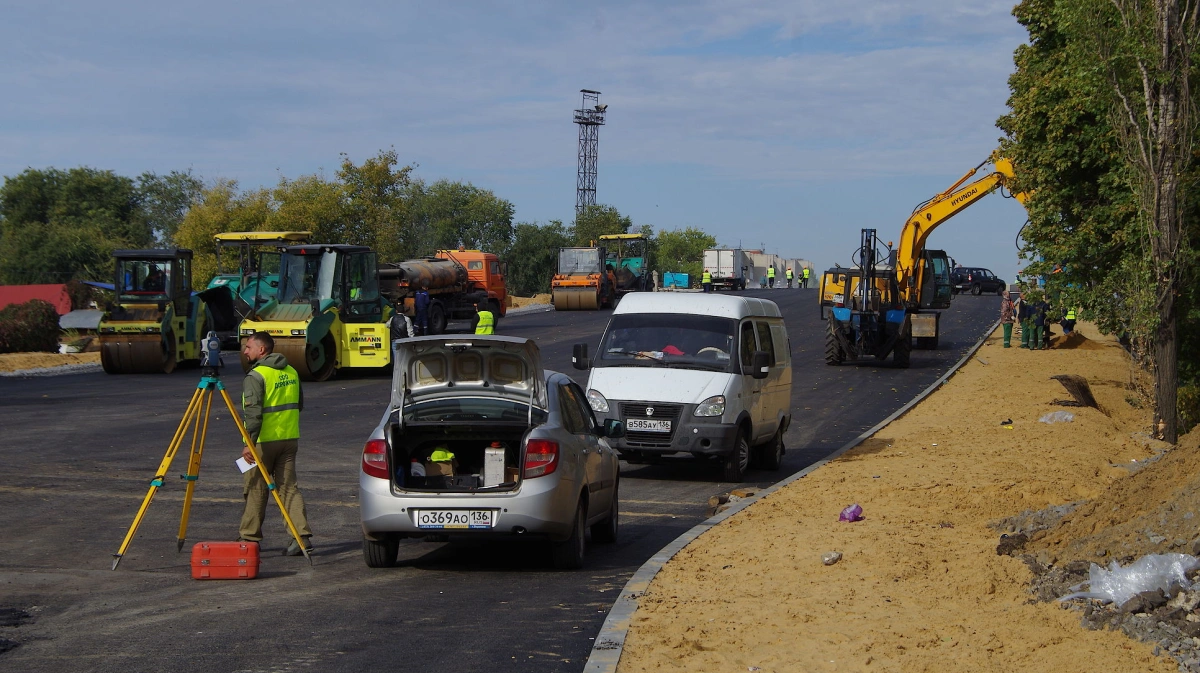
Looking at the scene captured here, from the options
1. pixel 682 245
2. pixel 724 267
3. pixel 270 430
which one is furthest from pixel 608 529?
pixel 682 245

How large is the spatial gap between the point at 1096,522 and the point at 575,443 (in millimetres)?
3910

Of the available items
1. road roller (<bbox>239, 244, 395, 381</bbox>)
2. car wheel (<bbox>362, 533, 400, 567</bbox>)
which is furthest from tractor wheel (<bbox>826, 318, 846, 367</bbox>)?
car wheel (<bbox>362, 533, 400, 567</bbox>)

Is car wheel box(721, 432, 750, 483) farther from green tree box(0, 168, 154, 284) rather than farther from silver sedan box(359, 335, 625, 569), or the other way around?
green tree box(0, 168, 154, 284)

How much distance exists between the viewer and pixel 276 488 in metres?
9.88

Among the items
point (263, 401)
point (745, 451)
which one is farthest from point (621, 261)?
point (263, 401)

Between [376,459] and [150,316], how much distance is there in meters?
21.5

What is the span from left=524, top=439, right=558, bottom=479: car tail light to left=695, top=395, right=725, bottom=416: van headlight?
17.8ft

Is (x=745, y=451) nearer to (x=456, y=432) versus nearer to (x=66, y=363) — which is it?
(x=456, y=432)

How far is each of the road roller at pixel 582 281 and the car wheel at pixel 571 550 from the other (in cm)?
4484

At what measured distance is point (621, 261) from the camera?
199 feet

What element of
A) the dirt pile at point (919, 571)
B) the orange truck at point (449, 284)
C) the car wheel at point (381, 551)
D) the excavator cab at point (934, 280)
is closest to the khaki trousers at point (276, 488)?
the car wheel at point (381, 551)

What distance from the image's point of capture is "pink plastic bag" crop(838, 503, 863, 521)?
1105 centimetres

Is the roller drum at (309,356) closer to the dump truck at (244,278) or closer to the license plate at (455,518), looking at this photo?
the dump truck at (244,278)

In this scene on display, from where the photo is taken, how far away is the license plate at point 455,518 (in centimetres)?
902
